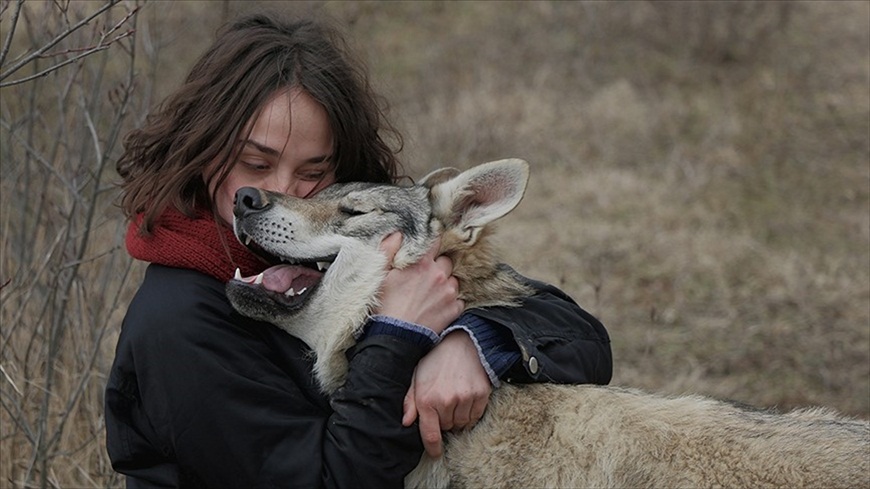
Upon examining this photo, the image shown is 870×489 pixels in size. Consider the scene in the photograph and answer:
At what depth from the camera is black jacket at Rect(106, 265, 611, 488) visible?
2766 millimetres

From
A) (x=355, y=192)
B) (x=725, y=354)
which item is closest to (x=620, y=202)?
(x=725, y=354)

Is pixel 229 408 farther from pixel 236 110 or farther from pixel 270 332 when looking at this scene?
pixel 236 110

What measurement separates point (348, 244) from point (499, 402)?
0.66 meters

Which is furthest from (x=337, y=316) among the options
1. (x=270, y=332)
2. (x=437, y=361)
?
(x=437, y=361)

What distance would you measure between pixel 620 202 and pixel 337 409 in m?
7.08

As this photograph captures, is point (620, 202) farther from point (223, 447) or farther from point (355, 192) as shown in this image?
point (223, 447)

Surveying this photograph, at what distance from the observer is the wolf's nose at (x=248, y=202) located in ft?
9.86

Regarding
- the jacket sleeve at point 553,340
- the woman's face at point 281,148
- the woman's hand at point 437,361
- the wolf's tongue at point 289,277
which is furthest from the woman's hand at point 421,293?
the woman's face at point 281,148

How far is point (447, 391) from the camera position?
2898mm

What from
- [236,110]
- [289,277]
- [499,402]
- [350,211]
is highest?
[236,110]

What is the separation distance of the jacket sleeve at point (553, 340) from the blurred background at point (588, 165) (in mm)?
438

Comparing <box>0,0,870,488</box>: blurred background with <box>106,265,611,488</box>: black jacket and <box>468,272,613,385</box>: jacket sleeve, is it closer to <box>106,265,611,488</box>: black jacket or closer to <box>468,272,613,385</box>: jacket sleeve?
<box>468,272,613,385</box>: jacket sleeve

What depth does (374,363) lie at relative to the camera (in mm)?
2832

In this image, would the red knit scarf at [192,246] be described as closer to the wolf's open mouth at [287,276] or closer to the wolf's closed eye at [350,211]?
the wolf's open mouth at [287,276]
